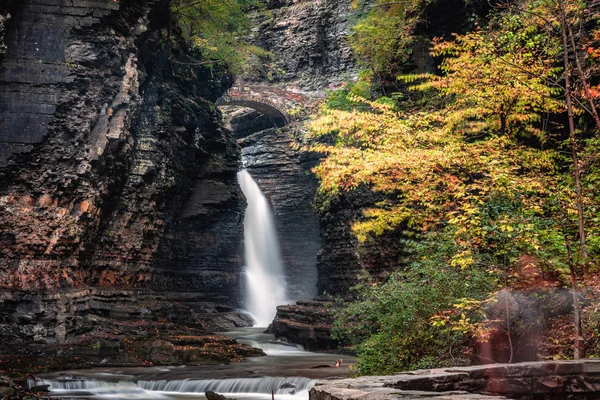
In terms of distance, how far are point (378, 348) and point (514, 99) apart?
17.9 feet

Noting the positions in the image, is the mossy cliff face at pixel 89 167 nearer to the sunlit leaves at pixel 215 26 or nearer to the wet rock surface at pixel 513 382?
the sunlit leaves at pixel 215 26

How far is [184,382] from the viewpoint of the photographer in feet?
39.1

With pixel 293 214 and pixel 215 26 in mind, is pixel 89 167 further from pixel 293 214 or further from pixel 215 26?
pixel 293 214

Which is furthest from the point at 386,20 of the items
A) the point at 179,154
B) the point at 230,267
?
the point at 230,267

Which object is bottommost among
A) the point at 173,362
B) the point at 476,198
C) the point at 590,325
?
the point at 173,362

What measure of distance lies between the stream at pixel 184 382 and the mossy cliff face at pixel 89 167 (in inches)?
125

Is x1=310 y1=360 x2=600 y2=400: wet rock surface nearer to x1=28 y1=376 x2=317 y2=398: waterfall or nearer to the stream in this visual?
the stream

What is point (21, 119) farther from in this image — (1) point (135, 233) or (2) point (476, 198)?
(2) point (476, 198)

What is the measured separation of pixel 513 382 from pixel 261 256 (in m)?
27.4

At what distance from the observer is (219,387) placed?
39.0 feet

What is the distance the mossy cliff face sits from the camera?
50.8ft

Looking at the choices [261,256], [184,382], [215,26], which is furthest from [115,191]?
[261,256]

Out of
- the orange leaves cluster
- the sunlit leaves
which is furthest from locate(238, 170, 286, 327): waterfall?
the orange leaves cluster

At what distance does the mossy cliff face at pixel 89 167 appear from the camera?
15.5m
